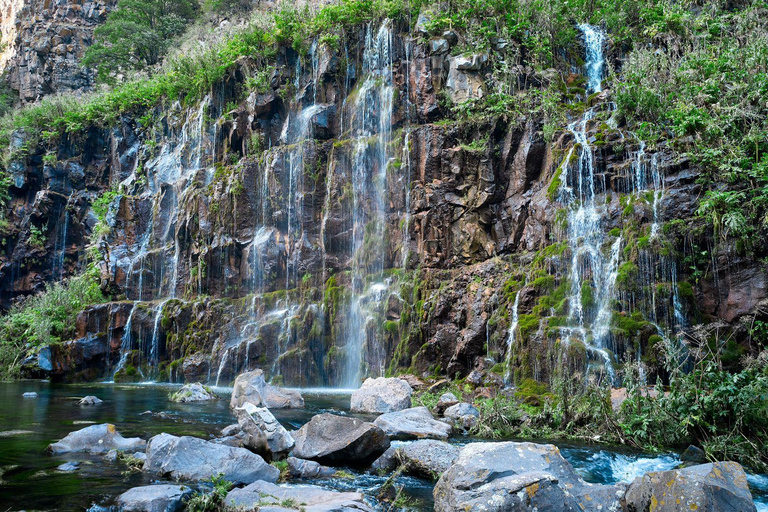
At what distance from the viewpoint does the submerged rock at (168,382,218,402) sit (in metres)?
15.4

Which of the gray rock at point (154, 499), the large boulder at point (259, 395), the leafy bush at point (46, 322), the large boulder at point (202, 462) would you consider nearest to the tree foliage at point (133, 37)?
the leafy bush at point (46, 322)

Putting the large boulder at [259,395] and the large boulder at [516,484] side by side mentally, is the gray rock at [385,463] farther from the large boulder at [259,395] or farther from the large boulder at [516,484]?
the large boulder at [259,395]

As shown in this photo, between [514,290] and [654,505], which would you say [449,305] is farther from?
[654,505]

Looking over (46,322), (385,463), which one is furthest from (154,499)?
(46,322)

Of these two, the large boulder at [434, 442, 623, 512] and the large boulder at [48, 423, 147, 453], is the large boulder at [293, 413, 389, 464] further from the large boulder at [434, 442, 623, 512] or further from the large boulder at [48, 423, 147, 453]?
the large boulder at [48, 423, 147, 453]

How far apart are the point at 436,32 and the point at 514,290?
1386 centimetres

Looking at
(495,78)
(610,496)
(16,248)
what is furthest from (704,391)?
(16,248)

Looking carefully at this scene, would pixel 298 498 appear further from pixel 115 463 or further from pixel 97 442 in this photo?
pixel 97 442

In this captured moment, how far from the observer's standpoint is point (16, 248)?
33094 millimetres

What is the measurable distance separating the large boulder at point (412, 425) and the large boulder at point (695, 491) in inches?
181

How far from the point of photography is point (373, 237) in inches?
874

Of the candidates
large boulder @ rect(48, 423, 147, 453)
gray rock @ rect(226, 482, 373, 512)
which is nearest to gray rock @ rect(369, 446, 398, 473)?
gray rock @ rect(226, 482, 373, 512)

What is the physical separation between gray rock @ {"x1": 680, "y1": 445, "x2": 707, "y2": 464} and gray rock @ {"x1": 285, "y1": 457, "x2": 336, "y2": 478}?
17.2 ft

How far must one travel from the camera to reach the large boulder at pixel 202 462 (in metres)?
6.91
